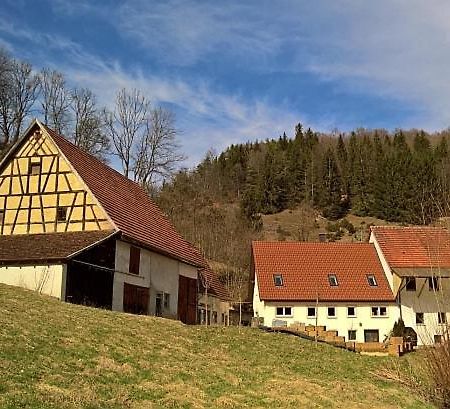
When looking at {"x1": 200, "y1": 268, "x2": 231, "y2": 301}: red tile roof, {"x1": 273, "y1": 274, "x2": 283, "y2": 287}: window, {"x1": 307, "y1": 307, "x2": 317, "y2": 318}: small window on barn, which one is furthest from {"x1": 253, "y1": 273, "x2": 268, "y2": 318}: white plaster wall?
{"x1": 307, "y1": 307, "x2": 317, "y2": 318}: small window on barn

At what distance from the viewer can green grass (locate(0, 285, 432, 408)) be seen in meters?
14.3

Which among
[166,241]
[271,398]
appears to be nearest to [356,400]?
[271,398]

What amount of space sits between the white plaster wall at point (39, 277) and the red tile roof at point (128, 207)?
402 centimetres

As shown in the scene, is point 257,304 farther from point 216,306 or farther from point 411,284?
point 411,284

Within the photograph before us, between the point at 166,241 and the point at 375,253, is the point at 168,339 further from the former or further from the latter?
the point at 375,253

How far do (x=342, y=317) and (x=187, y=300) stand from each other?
1215cm

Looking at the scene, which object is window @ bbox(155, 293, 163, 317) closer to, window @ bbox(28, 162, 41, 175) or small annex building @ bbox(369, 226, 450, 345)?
window @ bbox(28, 162, 41, 175)

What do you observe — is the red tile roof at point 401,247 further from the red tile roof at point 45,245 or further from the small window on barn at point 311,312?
the red tile roof at point 45,245

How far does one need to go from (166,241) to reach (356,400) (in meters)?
18.9

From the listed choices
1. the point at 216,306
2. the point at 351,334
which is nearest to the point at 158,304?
the point at 216,306

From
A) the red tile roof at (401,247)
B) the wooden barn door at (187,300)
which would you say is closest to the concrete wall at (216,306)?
the wooden barn door at (187,300)

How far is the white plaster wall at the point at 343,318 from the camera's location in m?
43.0

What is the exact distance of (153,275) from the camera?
33156 mm

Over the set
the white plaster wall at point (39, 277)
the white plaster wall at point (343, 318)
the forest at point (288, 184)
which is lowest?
the white plaster wall at point (343, 318)
